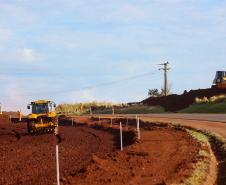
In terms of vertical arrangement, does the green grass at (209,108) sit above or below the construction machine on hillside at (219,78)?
below

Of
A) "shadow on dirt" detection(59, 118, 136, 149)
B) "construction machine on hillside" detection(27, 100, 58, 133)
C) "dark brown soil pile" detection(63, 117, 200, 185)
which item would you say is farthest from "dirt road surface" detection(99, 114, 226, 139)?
"construction machine on hillside" detection(27, 100, 58, 133)

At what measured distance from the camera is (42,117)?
42469 mm

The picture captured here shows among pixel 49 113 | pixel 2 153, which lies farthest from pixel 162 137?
pixel 49 113

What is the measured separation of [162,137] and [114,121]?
78.8ft

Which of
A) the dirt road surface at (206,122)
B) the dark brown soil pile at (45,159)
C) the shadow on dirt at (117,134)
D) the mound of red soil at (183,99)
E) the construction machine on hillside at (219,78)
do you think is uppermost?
the construction machine on hillside at (219,78)

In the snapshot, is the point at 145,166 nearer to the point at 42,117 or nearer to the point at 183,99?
the point at 42,117

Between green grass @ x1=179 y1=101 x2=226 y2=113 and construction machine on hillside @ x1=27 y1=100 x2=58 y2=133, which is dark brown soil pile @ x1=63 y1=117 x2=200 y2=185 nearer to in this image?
construction machine on hillside @ x1=27 y1=100 x2=58 y2=133

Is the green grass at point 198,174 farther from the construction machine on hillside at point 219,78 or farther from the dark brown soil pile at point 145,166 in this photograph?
the construction machine on hillside at point 219,78

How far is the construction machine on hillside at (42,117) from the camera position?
4234 cm

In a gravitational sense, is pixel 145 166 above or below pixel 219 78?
below

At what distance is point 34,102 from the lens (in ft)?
141

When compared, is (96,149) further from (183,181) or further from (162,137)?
(183,181)

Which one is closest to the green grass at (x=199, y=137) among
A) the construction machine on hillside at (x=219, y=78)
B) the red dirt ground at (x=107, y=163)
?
the red dirt ground at (x=107, y=163)

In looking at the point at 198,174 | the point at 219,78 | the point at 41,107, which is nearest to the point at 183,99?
the point at 219,78
